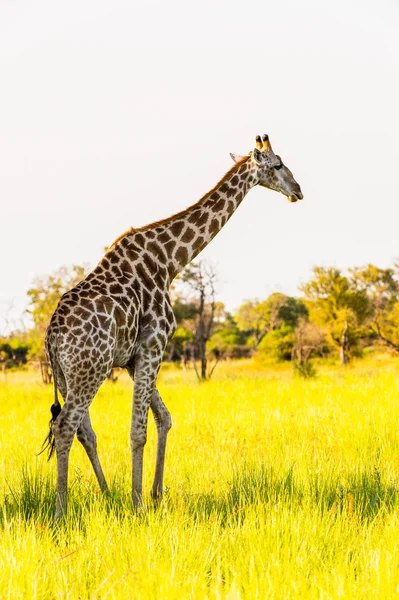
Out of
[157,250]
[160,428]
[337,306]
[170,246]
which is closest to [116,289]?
[157,250]

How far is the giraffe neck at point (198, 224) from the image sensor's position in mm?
6086

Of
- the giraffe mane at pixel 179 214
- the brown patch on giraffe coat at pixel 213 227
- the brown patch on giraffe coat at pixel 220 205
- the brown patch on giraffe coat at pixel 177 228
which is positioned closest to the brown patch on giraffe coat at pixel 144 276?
the giraffe mane at pixel 179 214

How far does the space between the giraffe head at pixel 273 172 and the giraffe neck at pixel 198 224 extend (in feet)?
0.27

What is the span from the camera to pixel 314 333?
38438mm

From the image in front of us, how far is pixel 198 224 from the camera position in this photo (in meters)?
6.23

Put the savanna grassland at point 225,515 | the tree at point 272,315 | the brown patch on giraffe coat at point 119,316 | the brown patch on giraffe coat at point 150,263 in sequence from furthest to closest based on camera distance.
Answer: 1. the tree at point 272,315
2. the brown patch on giraffe coat at point 150,263
3. the brown patch on giraffe coat at point 119,316
4. the savanna grassland at point 225,515

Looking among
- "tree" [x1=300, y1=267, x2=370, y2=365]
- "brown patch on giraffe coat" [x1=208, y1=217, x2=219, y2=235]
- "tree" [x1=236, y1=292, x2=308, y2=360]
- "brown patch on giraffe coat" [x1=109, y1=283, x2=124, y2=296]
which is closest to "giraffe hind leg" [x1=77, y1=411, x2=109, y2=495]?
"brown patch on giraffe coat" [x1=109, y1=283, x2=124, y2=296]

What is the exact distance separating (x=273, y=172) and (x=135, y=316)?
2.10 meters

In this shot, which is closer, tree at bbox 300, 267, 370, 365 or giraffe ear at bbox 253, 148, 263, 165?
giraffe ear at bbox 253, 148, 263, 165

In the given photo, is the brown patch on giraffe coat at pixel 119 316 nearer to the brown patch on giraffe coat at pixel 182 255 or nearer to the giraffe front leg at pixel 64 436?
the giraffe front leg at pixel 64 436

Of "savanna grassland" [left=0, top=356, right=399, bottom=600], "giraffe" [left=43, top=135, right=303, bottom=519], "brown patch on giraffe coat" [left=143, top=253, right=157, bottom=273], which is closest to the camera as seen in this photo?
"savanna grassland" [left=0, top=356, right=399, bottom=600]

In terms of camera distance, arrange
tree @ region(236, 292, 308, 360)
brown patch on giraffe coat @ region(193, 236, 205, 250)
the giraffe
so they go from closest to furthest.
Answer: the giraffe < brown patch on giraffe coat @ region(193, 236, 205, 250) < tree @ region(236, 292, 308, 360)

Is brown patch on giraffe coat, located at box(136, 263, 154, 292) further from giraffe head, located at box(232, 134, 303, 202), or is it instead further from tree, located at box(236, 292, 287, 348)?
tree, located at box(236, 292, 287, 348)

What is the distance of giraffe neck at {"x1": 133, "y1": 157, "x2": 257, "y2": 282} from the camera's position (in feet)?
20.0
